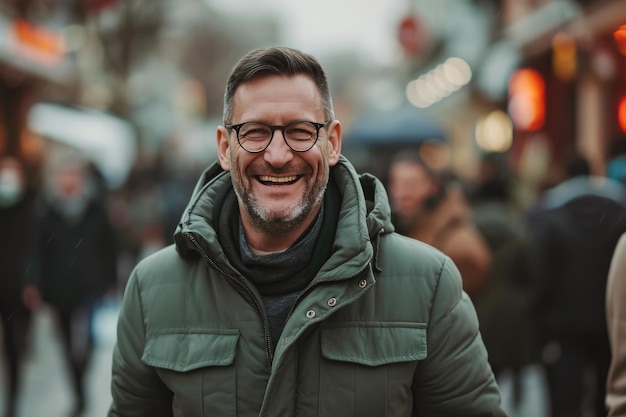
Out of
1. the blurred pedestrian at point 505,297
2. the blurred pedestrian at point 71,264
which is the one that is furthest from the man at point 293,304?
the blurred pedestrian at point 71,264

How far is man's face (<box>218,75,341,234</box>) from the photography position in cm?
294

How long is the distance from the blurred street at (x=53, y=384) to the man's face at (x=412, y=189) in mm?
3490

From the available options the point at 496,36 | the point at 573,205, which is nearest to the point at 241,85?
the point at 573,205

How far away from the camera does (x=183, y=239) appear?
3068mm

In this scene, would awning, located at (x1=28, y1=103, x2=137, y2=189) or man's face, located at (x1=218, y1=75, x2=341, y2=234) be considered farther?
awning, located at (x1=28, y1=103, x2=137, y2=189)

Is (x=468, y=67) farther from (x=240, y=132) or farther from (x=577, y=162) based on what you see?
(x=240, y=132)

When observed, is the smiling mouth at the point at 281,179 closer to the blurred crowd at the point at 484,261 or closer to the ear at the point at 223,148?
the ear at the point at 223,148

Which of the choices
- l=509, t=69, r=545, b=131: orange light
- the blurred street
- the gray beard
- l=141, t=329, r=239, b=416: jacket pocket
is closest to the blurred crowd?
the blurred street

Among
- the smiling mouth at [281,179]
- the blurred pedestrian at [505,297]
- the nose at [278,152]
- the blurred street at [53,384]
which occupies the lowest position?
the blurred street at [53,384]

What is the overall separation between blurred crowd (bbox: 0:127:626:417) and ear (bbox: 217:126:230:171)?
3094 mm

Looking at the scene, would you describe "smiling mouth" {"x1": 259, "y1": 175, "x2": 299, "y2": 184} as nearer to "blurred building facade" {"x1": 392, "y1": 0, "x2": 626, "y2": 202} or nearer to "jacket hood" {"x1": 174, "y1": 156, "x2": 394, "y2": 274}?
"jacket hood" {"x1": 174, "y1": 156, "x2": 394, "y2": 274}

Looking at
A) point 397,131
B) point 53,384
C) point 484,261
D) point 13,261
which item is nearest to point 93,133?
point 397,131

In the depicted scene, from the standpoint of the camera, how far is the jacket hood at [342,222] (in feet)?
9.56

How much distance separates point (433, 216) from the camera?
6148 mm
